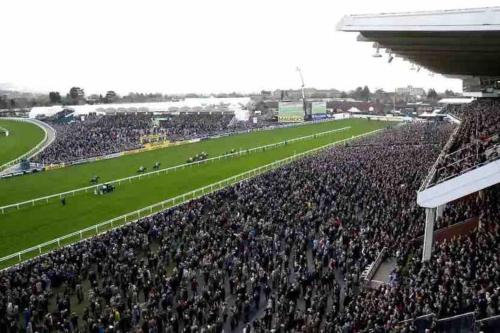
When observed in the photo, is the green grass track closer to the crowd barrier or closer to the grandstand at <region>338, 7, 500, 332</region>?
the grandstand at <region>338, 7, 500, 332</region>

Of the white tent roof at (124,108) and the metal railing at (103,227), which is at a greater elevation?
the white tent roof at (124,108)

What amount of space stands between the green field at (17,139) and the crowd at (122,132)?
228 cm

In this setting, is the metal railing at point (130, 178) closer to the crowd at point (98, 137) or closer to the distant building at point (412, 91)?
the crowd at point (98, 137)

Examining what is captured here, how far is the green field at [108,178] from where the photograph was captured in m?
20.2

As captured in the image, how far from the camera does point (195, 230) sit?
18.0 meters

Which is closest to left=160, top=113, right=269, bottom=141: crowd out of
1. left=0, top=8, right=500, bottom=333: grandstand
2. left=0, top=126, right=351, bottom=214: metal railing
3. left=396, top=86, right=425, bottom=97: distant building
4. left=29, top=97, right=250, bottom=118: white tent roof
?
left=29, top=97, right=250, bottom=118: white tent roof

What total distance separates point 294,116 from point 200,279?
175ft

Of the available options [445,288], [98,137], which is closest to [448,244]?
[445,288]

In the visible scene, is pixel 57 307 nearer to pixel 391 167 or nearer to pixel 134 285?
pixel 134 285

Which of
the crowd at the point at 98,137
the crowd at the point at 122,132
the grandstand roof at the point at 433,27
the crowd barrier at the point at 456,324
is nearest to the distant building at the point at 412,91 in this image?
the crowd at the point at 122,132

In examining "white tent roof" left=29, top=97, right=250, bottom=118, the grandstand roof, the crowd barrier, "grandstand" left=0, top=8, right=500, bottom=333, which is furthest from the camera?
"white tent roof" left=29, top=97, right=250, bottom=118

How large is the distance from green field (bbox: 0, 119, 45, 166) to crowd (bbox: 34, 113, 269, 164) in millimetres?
2275

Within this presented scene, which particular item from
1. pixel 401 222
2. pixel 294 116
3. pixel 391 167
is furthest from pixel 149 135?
pixel 401 222

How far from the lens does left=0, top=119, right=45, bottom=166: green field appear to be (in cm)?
4200
